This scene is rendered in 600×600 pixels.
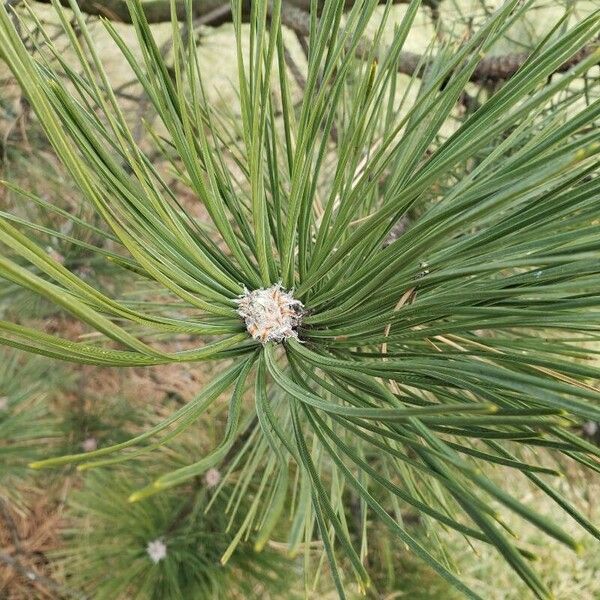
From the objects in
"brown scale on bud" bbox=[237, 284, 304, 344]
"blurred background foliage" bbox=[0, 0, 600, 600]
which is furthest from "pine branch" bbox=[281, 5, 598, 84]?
"brown scale on bud" bbox=[237, 284, 304, 344]

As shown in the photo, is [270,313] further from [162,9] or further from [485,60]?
[162,9]

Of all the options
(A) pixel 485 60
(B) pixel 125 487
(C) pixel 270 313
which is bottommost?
(B) pixel 125 487

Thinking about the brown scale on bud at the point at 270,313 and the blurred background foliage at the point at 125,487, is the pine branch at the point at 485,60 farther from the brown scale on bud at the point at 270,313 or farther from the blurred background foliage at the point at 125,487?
the brown scale on bud at the point at 270,313

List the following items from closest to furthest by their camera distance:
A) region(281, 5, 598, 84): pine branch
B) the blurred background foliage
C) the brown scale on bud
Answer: the brown scale on bud → region(281, 5, 598, 84): pine branch → the blurred background foliage

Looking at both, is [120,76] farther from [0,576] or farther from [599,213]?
[599,213]

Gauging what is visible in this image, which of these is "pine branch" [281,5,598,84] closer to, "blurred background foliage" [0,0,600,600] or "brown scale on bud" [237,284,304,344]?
"blurred background foliage" [0,0,600,600]

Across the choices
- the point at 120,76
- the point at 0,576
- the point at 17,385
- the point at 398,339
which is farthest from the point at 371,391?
the point at 120,76

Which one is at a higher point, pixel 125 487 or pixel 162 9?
pixel 162 9

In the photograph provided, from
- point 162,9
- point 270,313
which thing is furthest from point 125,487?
point 162,9

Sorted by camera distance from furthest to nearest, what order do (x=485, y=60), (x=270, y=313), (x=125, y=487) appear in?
(x=125, y=487) < (x=485, y=60) < (x=270, y=313)

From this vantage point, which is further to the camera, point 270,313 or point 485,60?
point 485,60

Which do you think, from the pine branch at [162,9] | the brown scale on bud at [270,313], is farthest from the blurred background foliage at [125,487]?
the brown scale on bud at [270,313]
